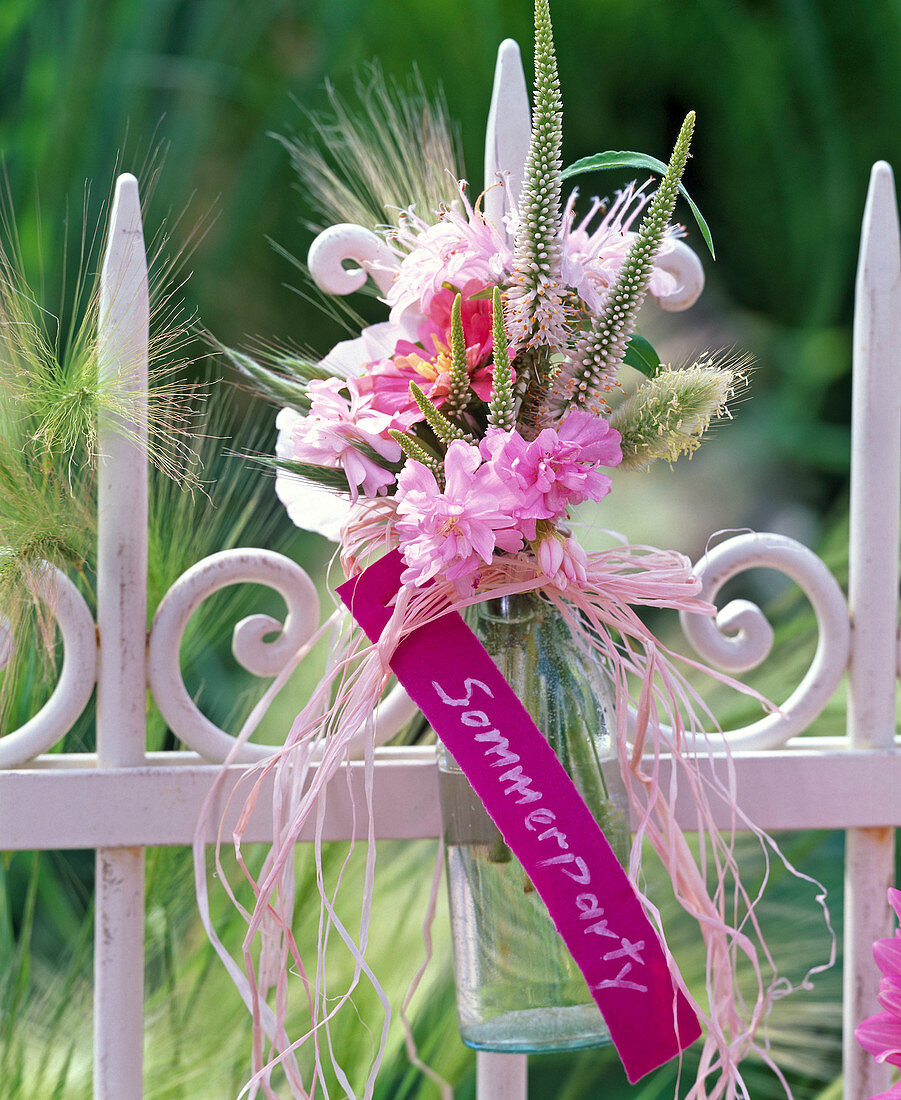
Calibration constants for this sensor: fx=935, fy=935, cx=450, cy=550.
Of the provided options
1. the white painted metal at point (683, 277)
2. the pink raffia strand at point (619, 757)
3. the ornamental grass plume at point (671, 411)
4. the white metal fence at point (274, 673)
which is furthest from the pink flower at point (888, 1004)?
the white painted metal at point (683, 277)

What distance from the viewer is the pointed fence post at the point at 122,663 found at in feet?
1.71

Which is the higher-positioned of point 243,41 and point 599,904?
point 243,41

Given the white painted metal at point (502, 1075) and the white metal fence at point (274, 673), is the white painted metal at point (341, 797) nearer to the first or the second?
the white metal fence at point (274, 673)

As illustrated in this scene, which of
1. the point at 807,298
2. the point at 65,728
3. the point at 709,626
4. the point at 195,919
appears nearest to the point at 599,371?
the point at 709,626

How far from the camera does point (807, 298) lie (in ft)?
3.01

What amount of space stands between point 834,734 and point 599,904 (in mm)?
460

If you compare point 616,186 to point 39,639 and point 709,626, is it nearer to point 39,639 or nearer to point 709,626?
point 709,626

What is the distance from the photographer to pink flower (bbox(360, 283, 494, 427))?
43cm

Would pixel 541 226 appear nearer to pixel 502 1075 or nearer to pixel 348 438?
pixel 348 438

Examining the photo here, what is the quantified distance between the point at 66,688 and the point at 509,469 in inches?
11.8

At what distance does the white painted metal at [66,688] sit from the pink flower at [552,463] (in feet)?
0.87

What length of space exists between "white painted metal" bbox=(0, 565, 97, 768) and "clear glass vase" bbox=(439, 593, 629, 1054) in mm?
213

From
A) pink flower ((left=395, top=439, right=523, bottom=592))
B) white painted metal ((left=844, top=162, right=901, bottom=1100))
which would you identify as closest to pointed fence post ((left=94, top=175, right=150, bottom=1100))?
pink flower ((left=395, top=439, right=523, bottom=592))

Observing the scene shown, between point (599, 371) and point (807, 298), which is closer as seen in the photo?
point (599, 371)
